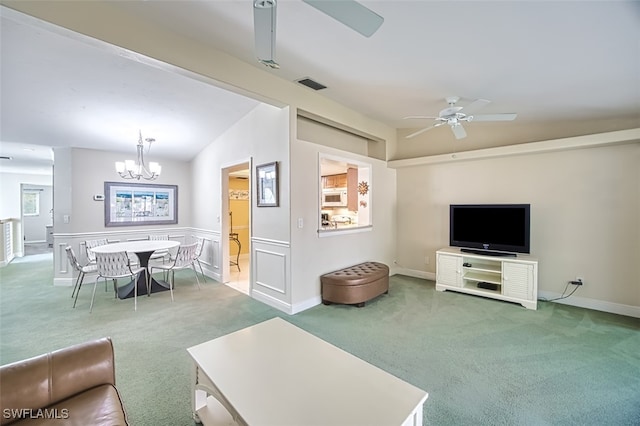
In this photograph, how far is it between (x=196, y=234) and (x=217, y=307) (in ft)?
8.89

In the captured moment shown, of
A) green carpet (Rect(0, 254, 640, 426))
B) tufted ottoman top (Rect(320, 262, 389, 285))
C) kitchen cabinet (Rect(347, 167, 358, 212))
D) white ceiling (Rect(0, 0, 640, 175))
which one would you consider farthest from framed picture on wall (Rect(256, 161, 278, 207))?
kitchen cabinet (Rect(347, 167, 358, 212))

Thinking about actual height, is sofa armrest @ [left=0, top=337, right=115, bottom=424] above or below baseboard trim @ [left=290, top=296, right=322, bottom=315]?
above

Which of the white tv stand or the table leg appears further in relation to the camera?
the table leg

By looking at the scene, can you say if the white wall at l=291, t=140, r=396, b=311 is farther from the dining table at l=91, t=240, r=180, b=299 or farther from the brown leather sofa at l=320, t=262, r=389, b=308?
the dining table at l=91, t=240, r=180, b=299

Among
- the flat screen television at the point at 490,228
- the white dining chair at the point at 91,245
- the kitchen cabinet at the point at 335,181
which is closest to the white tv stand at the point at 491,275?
the flat screen television at the point at 490,228

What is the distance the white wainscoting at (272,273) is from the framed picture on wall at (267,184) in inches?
22.6

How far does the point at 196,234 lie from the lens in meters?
6.07

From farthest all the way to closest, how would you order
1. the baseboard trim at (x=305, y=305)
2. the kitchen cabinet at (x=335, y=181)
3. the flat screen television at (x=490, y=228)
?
the kitchen cabinet at (x=335, y=181) → the flat screen television at (x=490, y=228) → the baseboard trim at (x=305, y=305)

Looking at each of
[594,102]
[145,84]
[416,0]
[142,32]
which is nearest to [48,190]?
[145,84]

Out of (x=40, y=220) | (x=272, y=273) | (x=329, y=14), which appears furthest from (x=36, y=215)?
(x=329, y=14)

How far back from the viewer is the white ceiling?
2.04 metres

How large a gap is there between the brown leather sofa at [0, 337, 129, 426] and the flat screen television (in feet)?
15.4

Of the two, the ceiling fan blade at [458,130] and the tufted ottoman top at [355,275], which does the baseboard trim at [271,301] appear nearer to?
the tufted ottoman top at [355,275]

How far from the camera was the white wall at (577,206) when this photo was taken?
11.7 ft
